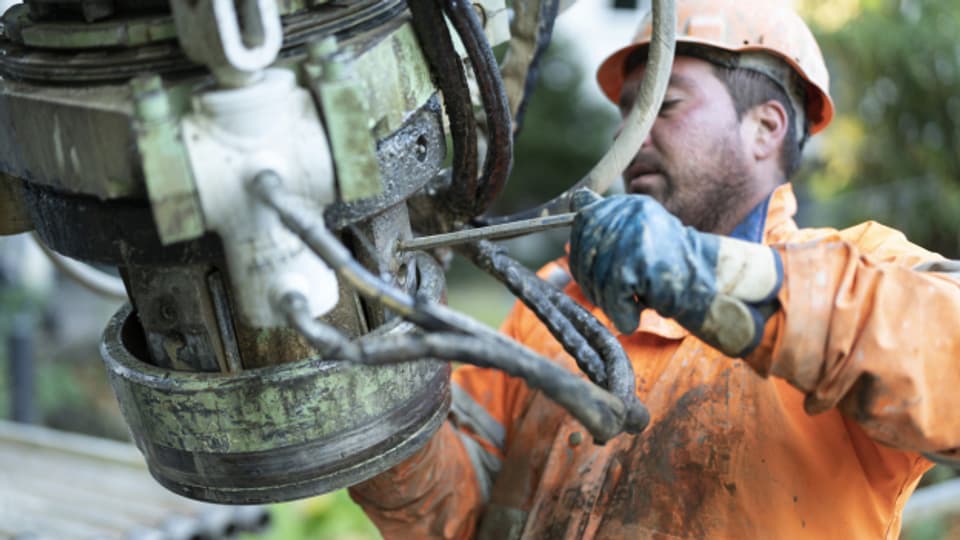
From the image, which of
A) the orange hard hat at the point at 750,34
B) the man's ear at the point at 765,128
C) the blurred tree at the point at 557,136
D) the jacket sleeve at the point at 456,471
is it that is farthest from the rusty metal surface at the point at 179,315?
the blurred tree at the point at 557,136

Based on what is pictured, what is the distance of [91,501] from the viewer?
391 centimetres

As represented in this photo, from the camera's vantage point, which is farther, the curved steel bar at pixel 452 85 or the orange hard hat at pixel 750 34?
the orange hard hat at pixel 750 34

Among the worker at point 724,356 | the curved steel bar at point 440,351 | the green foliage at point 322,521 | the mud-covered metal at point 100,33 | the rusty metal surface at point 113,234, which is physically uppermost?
the mud-covered metal at point 100,33

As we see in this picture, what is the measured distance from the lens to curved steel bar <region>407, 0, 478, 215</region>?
1.36 m

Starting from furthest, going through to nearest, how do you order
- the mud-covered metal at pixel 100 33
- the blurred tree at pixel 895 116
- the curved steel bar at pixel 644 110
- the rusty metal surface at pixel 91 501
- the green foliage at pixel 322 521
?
1. the blurred tree at pixel 895 116
2. the green foliage at pixel 322 521
3. the rusty metal surface at pixel 91 501
4. the curved steel bar at pixel 644 110
5. the mud-covered metal at pixel 100 33

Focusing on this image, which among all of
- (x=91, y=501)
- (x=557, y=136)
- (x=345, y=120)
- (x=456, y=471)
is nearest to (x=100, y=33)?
(x=345, y=120)

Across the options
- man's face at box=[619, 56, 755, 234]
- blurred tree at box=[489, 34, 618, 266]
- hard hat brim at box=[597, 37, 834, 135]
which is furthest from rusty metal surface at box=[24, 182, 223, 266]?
blurred tree at box=[489, 34, 618, 266]

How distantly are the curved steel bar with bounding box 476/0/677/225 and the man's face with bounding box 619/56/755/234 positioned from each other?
399mm

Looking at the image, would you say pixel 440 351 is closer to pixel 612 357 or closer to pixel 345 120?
pixel 345 120

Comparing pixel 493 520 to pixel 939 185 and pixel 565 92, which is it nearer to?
pixel 939 185

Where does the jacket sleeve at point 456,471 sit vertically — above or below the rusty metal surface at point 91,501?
above

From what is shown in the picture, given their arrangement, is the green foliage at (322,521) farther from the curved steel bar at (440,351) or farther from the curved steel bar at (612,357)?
the curved steel bar at (440,351)

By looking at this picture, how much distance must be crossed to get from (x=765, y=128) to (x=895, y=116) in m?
4.61

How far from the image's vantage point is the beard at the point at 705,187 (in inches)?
82.2
